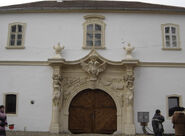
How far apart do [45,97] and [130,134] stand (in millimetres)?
5499

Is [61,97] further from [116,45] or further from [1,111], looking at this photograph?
[1,111]

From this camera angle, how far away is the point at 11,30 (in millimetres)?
17609

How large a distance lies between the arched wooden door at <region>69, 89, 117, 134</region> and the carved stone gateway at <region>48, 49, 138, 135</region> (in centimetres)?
32

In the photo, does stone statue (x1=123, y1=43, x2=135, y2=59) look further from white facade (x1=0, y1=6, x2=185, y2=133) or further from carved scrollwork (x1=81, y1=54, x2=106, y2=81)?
carved scrollwork (x1=81, y1=54, x2=106, y2=81)

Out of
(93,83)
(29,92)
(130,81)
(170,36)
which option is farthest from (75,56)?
(170,36)

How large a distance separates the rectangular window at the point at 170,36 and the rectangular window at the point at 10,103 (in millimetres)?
9864

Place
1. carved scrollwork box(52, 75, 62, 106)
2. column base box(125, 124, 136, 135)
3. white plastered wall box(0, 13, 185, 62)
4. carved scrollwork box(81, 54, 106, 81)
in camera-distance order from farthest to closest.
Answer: white plastered wall box(0, 13, 185, 62)
carved scrollwork box(81, 54, 106, 81)
carved scrollwork box(52, 75, 62, 106)
column base box(125, 124, 136, 135)

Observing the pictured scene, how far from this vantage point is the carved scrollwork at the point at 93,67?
16.3 m

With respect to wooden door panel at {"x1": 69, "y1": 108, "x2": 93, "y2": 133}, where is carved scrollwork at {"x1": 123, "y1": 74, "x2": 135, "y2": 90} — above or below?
above

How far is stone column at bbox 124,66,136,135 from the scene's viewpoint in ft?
51.8

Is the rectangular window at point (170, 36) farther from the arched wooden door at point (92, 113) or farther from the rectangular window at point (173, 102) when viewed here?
the arched wooden door at point (92, 113)

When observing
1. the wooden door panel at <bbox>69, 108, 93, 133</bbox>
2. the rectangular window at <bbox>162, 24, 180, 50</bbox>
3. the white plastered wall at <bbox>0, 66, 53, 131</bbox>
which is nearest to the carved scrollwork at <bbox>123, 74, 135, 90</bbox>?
the wooden door panel at <bbox>69, 108, 93, 133</bbox>

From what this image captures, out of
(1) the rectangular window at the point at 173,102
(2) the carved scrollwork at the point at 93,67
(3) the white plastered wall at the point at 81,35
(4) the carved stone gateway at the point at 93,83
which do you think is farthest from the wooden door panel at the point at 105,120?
(1) the rectangular window at the point at 173,102

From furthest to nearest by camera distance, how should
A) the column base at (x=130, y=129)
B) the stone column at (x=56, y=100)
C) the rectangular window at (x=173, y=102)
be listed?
the rectangular window at (x=173, y=102)
the stone column at (x=56, y=100)
the column base at (x=130, y=129)
